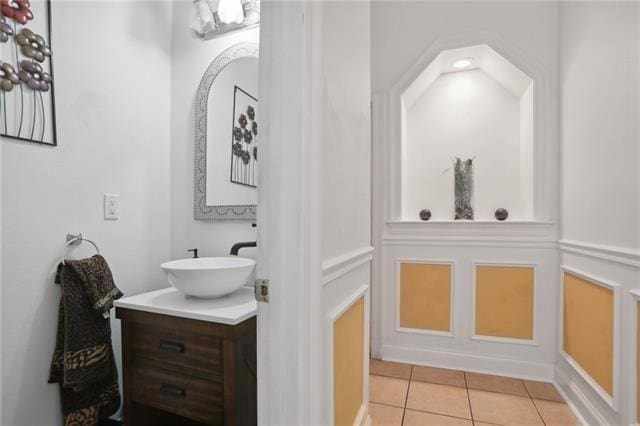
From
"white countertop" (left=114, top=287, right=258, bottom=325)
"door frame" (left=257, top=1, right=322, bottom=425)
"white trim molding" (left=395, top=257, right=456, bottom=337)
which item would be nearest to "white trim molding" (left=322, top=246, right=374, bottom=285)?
"door frame" (left=257, top=1, right=322, bottom=425)

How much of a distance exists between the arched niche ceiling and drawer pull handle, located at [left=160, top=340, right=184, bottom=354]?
1763 mm

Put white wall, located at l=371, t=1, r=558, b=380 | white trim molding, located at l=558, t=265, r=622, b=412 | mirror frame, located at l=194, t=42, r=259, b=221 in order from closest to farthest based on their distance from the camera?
white trim molding, located at l=558, t=265, r=622, b=412
mirror frame, located at l=194, t=42, r=259, b=221
white wall, located at l=371, t=1, r=558, b=380

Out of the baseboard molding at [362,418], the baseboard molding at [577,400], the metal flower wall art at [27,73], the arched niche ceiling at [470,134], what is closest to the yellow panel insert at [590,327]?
the baseboard molding at [577,400]

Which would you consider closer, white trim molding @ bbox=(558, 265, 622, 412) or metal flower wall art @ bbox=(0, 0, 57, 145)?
metal flower wall art @ bbox=(0, 0, 57, 145)

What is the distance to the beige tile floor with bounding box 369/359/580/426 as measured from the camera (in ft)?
5.58

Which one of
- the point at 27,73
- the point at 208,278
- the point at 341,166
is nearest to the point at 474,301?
the point at 341,166

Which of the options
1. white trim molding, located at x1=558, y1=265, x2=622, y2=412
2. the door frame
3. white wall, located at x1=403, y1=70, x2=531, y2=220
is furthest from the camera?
white wall, located at x1=403, y1=70, x2=531, y2=220

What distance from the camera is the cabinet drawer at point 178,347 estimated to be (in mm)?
1237

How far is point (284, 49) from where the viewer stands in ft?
2.77

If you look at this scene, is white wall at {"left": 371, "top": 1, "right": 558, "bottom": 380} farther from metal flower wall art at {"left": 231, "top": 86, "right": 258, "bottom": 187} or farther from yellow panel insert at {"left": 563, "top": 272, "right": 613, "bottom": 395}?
metal flower wall art at {"left": 231, "top": 86, "right": 258, "bottom": 187}

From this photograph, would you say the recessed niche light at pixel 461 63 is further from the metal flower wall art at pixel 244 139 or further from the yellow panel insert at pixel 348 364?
the yellow panel insert at pixel 348 364

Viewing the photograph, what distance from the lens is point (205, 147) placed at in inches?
74.4

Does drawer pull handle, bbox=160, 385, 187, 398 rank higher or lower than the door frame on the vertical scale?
lower

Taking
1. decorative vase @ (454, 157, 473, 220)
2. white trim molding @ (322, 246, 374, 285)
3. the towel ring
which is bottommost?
white trim molding @ (322, 246, 374, 285)
